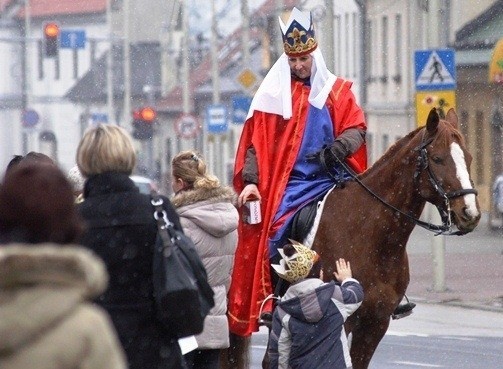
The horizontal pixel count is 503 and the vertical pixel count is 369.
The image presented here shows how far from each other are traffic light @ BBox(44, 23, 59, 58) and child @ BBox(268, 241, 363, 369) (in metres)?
31.1

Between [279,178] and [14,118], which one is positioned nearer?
[279,178]

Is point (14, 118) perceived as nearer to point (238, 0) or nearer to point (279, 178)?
point (238, 0)

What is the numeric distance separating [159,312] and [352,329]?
3.25 metres

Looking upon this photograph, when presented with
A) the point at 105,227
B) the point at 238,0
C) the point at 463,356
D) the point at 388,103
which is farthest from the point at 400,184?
the point at 238,0

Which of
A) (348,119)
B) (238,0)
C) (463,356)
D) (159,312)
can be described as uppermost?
(238,0)

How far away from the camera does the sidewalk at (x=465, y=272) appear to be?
66.1 feet

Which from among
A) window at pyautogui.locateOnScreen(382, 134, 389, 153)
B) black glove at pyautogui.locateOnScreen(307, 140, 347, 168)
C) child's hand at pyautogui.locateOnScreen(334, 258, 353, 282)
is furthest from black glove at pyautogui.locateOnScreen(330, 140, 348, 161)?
window at pyautogui.locateOnScreen(382, 134, 389, 153)

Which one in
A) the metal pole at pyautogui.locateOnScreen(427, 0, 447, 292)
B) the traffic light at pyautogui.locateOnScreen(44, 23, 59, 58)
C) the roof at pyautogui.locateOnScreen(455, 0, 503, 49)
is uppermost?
the roof at pyautogui.locateOnScreen(455, 0, 503, 49)

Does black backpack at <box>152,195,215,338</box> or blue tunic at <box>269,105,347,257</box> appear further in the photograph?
blue tunic at <box>269,105,347,257</box>

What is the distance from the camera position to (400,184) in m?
9.17

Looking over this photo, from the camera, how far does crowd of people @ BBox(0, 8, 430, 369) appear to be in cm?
372

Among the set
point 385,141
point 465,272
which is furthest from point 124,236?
point 385,141

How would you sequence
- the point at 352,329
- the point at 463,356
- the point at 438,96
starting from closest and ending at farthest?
the point at 352,329, the point at 463,356, the point at 438,96

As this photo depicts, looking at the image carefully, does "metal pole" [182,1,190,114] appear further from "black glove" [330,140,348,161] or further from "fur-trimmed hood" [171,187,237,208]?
"fur-trimmed hood" [171,187,237,208]
